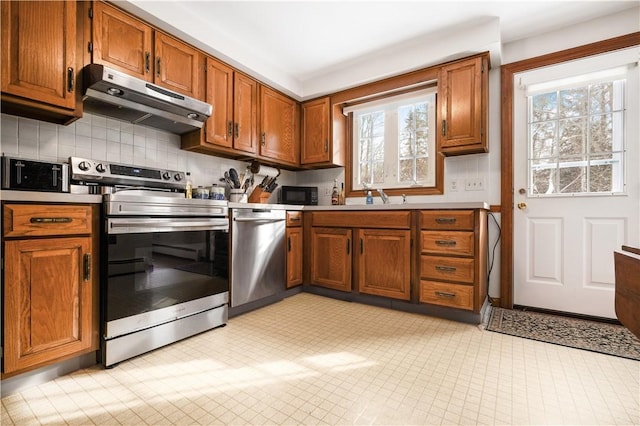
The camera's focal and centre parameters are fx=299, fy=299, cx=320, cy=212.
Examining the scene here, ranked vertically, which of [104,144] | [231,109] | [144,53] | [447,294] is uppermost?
[144,53]

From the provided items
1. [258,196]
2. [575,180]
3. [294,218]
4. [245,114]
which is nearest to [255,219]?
[258,196]

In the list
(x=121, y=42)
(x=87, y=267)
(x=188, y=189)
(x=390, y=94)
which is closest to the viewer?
(x=87, y=267)

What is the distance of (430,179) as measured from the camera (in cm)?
315

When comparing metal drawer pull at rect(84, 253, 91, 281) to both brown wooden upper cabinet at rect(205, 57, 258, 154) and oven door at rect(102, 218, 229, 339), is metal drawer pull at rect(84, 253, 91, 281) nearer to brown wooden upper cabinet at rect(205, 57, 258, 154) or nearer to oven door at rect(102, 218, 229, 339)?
oven door at rect(102, 218, 229, 339)

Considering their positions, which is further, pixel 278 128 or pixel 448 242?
pixel 278 128

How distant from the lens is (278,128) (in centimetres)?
339

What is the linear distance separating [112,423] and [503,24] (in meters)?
3.69

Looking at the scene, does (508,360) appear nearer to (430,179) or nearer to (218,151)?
(430,179)

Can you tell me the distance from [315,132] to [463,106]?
1.61 metres

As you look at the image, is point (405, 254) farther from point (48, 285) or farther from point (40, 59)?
point (40, 59)

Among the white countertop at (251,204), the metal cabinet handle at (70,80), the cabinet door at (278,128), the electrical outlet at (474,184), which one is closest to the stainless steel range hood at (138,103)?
the metal cabinet handle at (70,80)

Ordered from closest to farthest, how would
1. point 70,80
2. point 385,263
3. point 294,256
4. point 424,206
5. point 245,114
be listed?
1. point 70,80
2. point 424,206
3. point 385,263
4. point 245,114
5. point 294,256

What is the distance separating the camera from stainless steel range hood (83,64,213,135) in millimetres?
1861

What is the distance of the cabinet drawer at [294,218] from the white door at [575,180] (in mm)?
2076
